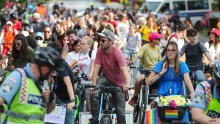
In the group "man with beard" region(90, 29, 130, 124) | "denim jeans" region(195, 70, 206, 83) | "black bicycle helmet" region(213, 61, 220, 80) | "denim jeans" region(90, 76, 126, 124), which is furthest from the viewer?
"denim jeans" region(195, 70, 206, 83)

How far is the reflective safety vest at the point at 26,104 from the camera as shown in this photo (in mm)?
7555

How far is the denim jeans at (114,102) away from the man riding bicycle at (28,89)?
18.0 ft

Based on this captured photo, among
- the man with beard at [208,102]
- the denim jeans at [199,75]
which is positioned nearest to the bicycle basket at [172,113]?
the man with beard at [208,102]

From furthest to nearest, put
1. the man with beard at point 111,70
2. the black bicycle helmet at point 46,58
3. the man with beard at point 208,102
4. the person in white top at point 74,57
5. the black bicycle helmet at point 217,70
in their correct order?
the person in white top at point 74,57, the man with beard at point 111,70, the black bicycle helmet at point 46,58, the man with beard at point 208,102, the black bicycle helmet at point 217,70

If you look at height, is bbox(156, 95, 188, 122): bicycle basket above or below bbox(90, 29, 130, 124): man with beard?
below

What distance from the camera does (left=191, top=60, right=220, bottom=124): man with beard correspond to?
730 cm

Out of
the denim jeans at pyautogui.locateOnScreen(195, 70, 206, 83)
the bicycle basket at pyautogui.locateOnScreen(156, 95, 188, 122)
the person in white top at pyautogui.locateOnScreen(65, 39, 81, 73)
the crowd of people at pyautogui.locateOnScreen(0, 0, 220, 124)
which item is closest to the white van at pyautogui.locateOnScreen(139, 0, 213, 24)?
the crowd of people at pyautogui.locateOnScreen(0, 0, 220, 124)

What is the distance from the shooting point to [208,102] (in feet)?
24.2

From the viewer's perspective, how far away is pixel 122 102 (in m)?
13.1

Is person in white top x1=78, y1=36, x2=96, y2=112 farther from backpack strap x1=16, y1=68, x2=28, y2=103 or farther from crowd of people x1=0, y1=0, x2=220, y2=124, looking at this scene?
backpack strap x1=16, y1=68, x2=28, y2=103

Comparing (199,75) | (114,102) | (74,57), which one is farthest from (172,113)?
(199,75)

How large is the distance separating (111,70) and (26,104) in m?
5.54

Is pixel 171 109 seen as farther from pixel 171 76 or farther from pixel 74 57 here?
pixel 74 57

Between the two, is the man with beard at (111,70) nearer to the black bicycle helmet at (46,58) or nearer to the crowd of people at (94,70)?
the crowd of people at (94,70)
